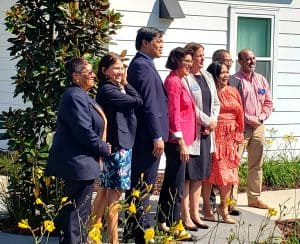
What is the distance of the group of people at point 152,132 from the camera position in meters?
5.28

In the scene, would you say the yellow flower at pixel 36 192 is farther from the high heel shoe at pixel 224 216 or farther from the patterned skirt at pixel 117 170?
the high heel shoe at pixel 224 216

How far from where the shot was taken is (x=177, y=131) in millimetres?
6301

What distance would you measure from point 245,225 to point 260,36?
15.4 feet

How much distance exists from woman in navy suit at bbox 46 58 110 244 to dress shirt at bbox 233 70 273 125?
2835 mm

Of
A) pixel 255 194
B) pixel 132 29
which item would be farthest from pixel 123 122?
pixel 132 29

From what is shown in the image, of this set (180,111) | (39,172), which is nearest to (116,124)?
(180,111)

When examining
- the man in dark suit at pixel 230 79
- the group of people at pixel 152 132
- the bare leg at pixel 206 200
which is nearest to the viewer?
the group of people at pixel 152 132

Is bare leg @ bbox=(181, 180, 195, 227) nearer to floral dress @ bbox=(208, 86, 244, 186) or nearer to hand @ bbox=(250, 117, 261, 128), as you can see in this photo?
floral dress @ bbox=(208, 86, 244, 186)

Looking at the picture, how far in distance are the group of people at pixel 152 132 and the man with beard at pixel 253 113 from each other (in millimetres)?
17

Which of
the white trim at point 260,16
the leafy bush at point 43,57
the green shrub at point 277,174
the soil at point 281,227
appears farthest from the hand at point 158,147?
the white trim at point 260,16

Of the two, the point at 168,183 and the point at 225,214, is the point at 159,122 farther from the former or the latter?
the point at 225,214

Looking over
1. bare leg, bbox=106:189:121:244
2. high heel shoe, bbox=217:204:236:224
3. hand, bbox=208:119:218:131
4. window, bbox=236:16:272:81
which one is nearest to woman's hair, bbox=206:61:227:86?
hand, bbox=208:119:218:131

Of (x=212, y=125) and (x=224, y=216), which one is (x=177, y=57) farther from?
(x=224, y=216)

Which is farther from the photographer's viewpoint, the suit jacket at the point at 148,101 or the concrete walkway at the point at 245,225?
the concrete walkway at the point at 245,225
